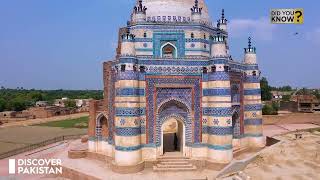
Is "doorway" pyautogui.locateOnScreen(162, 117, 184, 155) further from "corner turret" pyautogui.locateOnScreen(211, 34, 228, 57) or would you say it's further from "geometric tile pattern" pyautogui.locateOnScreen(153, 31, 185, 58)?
"corner turret" pyautogui.locateOnScreen(211, 34, 228, 57)

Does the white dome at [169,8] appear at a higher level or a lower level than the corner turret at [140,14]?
higher

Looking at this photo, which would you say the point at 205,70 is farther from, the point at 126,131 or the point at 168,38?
the point at 126,131

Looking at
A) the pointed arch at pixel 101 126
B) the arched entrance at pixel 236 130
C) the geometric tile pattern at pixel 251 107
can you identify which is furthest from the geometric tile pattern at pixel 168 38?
the geometric tile pattern at pixel 251 107

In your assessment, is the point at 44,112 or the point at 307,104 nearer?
the point at 307,104

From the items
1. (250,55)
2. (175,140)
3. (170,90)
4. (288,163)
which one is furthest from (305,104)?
(170,90)

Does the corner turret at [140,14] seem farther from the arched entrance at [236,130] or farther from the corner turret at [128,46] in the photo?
the arched entrance at [236,130]

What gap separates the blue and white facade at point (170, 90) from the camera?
48.5ft

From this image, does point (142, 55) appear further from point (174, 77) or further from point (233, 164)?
point (233, 164)

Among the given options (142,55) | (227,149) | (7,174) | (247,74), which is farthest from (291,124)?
(7,174)

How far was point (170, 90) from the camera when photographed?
51.5 ft

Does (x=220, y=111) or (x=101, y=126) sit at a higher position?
(x=220, y=111)

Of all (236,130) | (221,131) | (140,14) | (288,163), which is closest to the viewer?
(288,163)

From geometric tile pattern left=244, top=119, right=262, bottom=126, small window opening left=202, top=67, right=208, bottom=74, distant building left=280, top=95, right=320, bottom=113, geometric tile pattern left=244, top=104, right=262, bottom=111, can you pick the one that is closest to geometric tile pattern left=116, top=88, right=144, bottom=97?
small window opening left=202, top=67, right=208, bottom=74

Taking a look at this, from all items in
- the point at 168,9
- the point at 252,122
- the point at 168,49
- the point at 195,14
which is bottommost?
the point at 252,122
